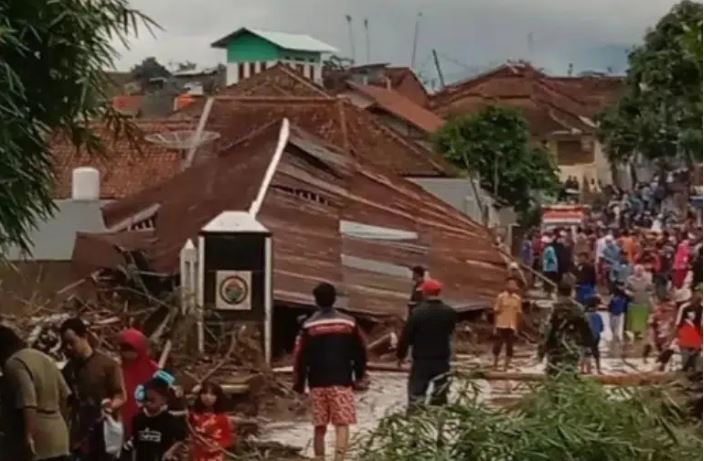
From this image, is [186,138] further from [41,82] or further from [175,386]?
[175,386]

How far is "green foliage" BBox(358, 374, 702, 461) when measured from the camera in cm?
690

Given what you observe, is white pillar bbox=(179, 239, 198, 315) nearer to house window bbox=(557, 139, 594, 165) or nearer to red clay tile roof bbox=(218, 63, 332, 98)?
red clay tile roof bbox=(218, 63, 332, 98)

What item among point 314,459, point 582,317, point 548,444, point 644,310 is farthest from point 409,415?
point 644,310

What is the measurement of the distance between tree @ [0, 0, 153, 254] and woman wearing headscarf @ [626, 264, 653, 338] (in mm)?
11976

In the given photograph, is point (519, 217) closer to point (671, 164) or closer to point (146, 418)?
point (671, 164)

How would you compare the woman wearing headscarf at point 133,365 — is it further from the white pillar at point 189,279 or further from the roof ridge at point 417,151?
the roof ridge at point 417,151

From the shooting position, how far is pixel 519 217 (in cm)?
4850

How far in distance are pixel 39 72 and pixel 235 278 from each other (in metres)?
7.21

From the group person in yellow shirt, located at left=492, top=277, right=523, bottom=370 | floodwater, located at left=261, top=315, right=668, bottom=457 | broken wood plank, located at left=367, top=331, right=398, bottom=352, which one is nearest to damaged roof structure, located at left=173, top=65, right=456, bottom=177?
broken wood plank, located at left=367, top=331, right=398, bottom=352

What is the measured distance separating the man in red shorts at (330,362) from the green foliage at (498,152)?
3469 cm

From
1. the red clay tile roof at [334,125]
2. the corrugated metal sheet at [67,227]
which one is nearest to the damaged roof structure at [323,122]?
the red clay tile roof at [334,125]

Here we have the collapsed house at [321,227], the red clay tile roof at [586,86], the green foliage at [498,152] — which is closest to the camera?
the collapsed house at [321,227]

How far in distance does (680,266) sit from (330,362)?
45.6 ft

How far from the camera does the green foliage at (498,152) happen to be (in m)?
47.8
